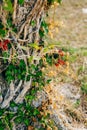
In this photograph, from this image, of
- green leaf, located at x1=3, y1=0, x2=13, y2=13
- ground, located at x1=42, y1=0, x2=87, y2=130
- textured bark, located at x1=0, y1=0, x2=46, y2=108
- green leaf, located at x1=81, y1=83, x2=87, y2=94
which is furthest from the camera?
green leaf, located at x1=81, y1=83, x2=87, y2=94

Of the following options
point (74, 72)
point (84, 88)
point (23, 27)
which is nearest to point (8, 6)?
point (23, 27)

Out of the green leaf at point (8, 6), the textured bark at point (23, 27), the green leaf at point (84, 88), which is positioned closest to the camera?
the green leaf at point (8, 6)

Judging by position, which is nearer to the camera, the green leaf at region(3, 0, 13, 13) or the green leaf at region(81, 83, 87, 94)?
the green leaf at region(3, 0, 13, 13)

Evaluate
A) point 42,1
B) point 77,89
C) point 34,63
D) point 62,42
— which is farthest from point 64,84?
point 42,1

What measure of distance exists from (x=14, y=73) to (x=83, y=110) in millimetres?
1285

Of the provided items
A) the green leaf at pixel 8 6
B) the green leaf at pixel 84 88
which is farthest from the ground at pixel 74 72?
the green leaf at pixel 8 6

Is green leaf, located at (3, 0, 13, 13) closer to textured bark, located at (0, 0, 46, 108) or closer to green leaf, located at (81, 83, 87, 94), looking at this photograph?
textured bark, located at (0, 0, 46, 108)

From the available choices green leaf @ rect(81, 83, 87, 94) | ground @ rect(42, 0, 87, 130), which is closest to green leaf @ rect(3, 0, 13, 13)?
ground @ rect(42, 0, 87, 130)

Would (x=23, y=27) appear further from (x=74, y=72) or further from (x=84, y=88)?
(x=74, y=72)

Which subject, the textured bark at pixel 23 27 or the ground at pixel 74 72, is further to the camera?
the ground at pixel 74 72

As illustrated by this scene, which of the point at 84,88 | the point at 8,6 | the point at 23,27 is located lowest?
the point at 84,88

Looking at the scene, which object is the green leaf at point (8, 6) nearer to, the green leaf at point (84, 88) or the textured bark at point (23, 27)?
the textured bark at point (23, 27)

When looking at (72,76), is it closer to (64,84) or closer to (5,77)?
(64,84)

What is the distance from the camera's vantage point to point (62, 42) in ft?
17.7
